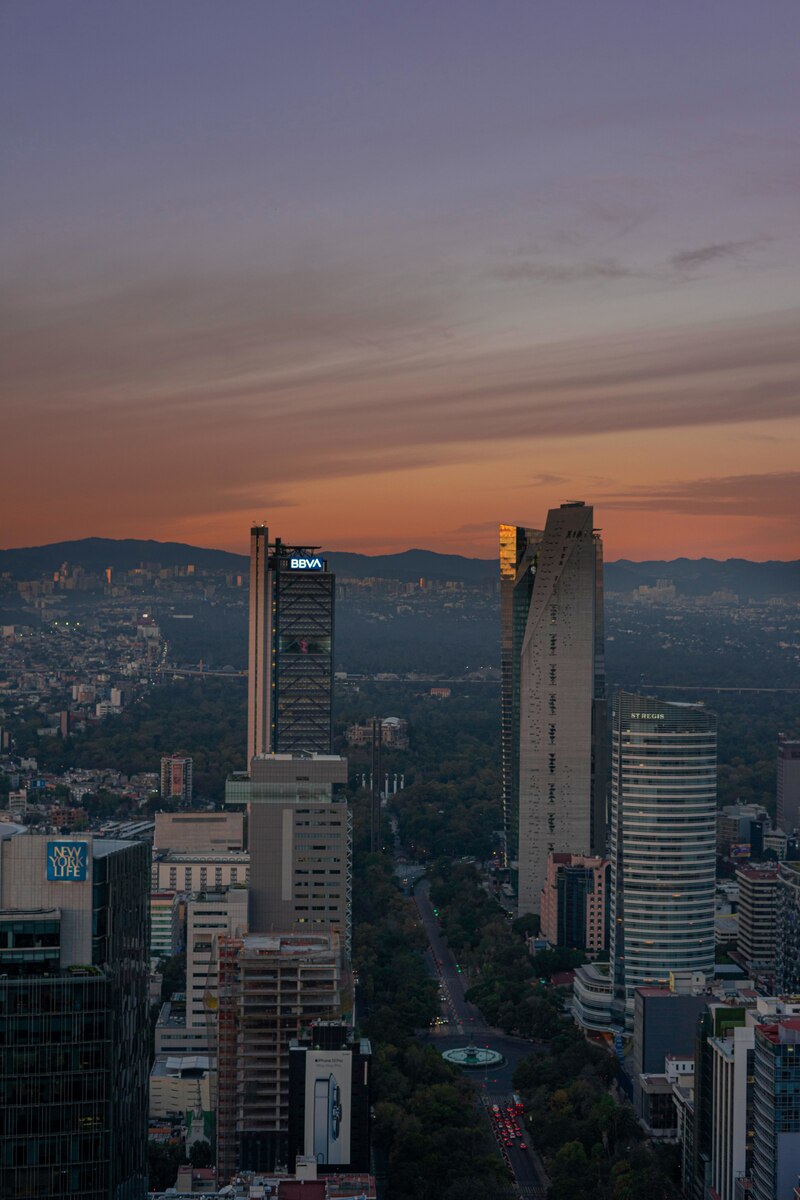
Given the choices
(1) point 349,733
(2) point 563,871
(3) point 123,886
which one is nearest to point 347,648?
(1) point 349,733

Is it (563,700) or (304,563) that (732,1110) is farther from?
(304,563)

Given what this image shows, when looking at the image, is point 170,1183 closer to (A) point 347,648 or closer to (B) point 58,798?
(B) point 58,798

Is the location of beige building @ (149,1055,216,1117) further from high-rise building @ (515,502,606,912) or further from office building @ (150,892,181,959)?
high-rise building @ (515,502,606,912)

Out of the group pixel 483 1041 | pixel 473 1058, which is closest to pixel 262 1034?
pixel 473 1058

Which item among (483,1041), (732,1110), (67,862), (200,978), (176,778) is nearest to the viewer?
(67,862)

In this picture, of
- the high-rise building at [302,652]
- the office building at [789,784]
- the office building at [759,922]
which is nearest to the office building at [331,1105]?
the office building at [759,922]

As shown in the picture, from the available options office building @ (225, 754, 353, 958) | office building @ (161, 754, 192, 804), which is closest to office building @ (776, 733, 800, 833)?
office building @ (161, 754, 192, 804)
